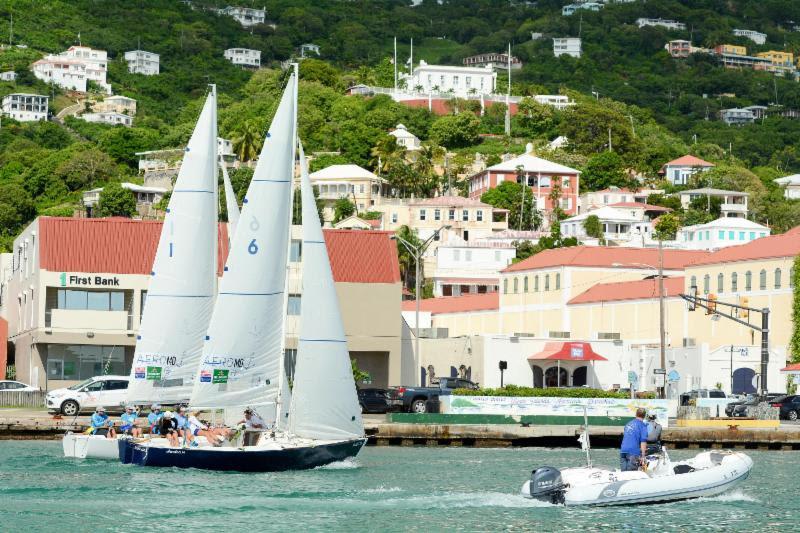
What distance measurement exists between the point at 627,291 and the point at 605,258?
29.7 ft

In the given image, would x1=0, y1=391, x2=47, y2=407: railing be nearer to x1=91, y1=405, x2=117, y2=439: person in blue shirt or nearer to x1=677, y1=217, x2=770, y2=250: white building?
x1=91, y1=405, x2=117, y2=439: person in blue shirt

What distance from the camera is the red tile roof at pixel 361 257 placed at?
8619 centimetres

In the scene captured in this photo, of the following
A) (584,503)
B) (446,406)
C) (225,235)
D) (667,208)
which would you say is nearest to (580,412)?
(446,406)

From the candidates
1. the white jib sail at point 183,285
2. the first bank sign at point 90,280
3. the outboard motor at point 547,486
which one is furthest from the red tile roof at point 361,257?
the outboard motor at point 547,486

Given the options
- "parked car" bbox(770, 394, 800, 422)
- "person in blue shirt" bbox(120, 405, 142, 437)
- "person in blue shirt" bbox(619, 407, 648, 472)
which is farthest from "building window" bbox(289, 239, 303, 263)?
"person in blue shirt" bbox(619, 407, 648, 472)

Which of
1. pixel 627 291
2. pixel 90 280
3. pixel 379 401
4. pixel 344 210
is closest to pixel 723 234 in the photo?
pixel 344 210

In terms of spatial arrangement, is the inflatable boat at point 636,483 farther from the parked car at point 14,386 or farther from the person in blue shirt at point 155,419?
the parked car at point 14,386

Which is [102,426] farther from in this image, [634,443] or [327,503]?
[634,443]

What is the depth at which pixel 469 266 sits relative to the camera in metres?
164

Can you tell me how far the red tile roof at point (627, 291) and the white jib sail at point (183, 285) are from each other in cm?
Result: 5475

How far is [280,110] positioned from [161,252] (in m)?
8.15

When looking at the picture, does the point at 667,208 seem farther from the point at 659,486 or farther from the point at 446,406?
the point at 659,486

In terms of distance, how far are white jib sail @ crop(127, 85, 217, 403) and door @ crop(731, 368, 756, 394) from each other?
46063 mm

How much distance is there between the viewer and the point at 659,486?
44844mm
